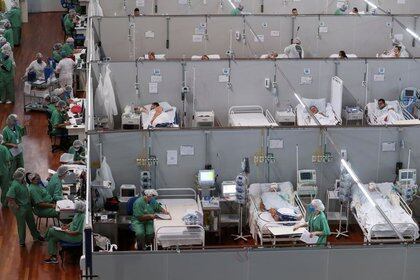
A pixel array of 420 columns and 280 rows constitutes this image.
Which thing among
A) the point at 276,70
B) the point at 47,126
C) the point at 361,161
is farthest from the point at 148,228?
the point at 47,126

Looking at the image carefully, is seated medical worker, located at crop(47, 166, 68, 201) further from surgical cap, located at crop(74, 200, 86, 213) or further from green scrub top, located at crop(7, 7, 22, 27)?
green scrub top, located at crop(7, 7, 22, 27)

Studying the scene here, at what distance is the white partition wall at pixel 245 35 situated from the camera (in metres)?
19.0

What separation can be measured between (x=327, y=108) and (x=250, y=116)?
1659mm

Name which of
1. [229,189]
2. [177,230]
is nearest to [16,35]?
[229,189]

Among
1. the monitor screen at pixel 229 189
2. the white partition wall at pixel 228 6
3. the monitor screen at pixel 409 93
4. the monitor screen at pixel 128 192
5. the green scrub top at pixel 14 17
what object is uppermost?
the white partition wall at pixel 228 6

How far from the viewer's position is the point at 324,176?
523 inches

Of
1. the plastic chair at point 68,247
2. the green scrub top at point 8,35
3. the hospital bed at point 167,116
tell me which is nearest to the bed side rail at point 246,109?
the hospital bed at point 167,116

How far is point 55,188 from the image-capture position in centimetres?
1327

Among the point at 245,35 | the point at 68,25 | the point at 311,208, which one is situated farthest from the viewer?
the point at 68,25

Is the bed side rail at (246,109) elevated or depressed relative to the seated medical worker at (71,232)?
elevated

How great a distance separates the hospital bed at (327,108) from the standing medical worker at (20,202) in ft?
19.1

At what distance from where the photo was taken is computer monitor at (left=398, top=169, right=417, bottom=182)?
1308 centimetres

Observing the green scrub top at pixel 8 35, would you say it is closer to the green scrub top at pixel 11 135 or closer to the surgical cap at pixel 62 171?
the green scrub top at pixel 11 135

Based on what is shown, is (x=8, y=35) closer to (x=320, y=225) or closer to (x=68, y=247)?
(x=68, y=247)
